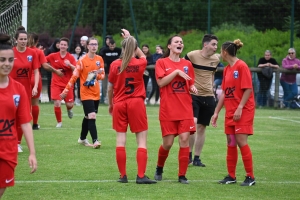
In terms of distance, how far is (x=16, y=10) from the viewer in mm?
15547

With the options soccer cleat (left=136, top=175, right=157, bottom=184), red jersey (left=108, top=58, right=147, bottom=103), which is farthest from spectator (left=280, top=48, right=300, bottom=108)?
soccer cleat (left=136, top=175, right=157, bottom=184)

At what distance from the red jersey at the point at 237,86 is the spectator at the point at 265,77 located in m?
14.0

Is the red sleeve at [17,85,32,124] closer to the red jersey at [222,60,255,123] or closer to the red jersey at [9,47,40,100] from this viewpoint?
the red jersey at [222,60,255,123]

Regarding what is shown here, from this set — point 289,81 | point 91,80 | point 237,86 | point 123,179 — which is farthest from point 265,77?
point 123,179

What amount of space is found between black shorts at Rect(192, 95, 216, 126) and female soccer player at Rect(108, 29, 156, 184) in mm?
1796

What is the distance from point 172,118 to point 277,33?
2063cm

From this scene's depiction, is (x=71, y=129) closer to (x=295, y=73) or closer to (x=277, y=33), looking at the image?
Result: (x=295, y=73)

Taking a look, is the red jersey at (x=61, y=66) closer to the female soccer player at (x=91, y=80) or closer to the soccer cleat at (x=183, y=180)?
the female soccer player at (x=91, y=80)

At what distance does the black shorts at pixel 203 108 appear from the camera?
34.7 feet

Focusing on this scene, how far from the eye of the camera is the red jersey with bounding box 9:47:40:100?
11391 mm

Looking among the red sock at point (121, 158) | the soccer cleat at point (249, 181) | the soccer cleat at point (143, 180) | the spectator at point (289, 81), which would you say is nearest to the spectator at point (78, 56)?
the spectator at point (289, 81)

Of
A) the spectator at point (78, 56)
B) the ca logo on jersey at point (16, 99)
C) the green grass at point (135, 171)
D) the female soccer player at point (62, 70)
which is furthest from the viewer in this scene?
the spectator at point (78, 56)

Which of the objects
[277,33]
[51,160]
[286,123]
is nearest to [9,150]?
[51,160]

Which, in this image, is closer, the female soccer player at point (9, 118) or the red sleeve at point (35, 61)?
the female soccer player at point (9, 118)
